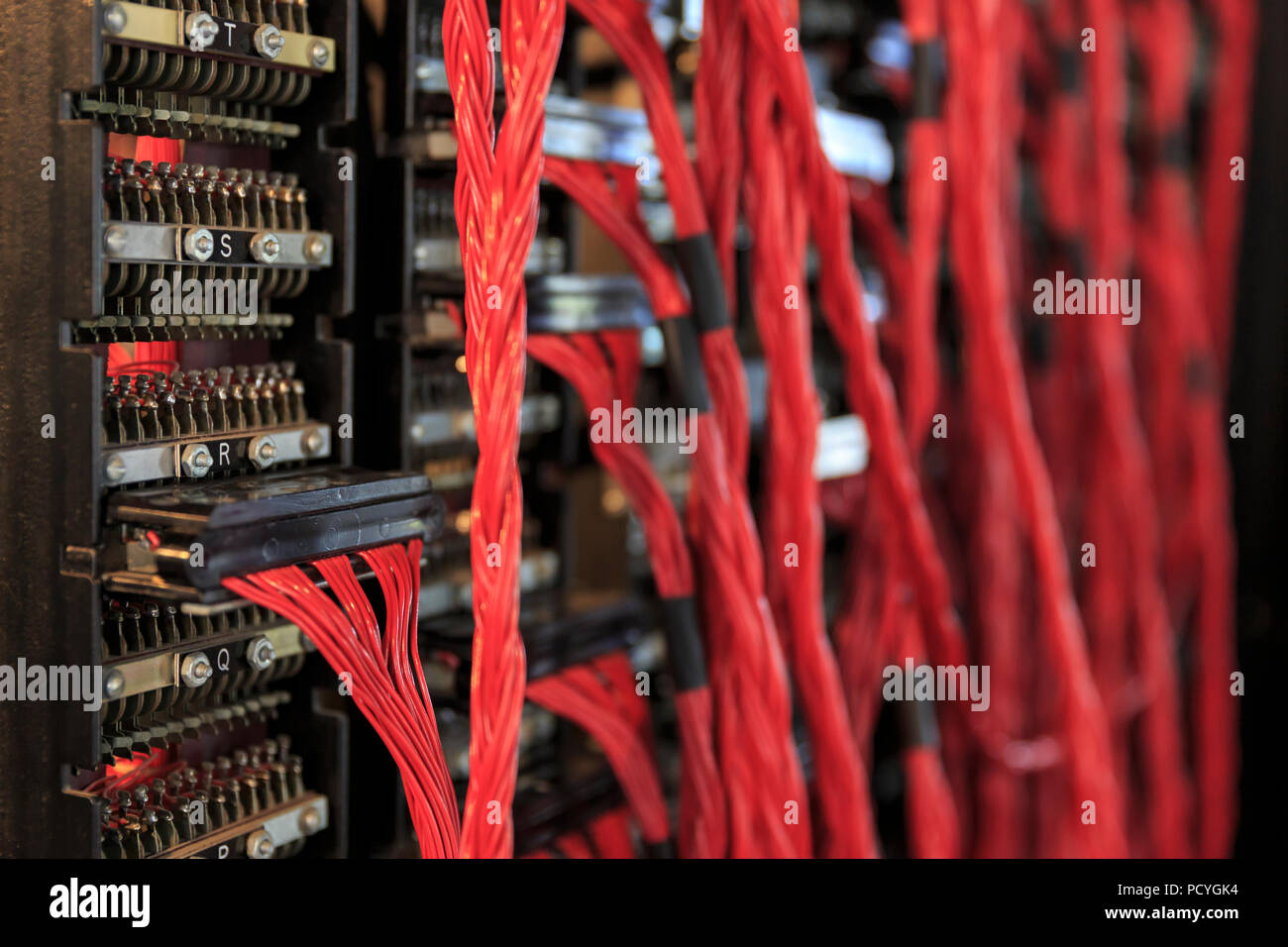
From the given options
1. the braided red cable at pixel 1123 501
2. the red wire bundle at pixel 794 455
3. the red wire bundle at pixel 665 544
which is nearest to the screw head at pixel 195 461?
the red wire bundle at pixel 665 544

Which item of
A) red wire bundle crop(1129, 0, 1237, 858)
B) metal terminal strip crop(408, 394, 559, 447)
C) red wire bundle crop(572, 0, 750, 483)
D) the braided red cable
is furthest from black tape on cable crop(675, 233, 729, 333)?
red wire bundle crop(1129, 0, 1237, 858)

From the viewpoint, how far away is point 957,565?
44.6 inches

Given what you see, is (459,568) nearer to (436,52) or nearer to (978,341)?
(436,52)

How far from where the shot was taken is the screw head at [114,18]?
1.63 feet

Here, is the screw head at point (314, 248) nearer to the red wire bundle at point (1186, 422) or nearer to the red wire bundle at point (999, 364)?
the red wire bundle at point (999, 364)

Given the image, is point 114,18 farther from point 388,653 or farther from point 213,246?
point 388,653

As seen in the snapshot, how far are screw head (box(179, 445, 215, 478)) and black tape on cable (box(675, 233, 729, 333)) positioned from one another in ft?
0.97

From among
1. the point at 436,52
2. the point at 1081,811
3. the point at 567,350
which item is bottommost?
the point at 1081,811

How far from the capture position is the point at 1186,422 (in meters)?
1.20

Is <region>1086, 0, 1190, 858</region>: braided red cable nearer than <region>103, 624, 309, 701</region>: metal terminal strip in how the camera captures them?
No

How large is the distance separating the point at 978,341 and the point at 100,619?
655mm

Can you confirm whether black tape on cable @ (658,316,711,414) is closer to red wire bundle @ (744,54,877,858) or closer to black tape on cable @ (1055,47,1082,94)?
red wire bundle @ (744,54,877,858)

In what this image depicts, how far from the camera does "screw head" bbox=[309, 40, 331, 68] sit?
0.58m

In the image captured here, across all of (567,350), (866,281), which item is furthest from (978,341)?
(567,350)
